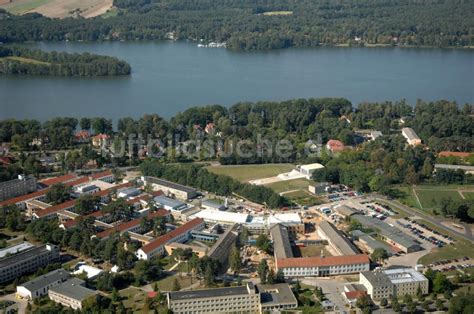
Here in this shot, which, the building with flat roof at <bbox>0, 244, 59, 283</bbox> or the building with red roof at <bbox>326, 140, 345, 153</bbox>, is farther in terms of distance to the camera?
Answer: the building with red roof at <bbox>326, 140, 345, 153</bbox>

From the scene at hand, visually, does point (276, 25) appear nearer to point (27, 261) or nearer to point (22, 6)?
point (22, 6)

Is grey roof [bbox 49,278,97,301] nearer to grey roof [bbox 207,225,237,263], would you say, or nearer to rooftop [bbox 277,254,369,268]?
grey roof [bbox 207,225,237,263]

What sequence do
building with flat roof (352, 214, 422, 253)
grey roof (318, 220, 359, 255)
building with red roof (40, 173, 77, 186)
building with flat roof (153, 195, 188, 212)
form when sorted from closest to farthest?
grey roof (318, 220, 359, 255), building with flat roof (352, 214, 422, 253), building with flat roof (153, 195, 188, 212), building with red roof (40, 173, 77, 186)

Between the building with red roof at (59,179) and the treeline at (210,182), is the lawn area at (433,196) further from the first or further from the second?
the building with red roof at (59,179)

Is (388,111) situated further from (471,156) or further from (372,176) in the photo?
(372,176)

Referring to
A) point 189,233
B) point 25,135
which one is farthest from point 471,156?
point 25,135

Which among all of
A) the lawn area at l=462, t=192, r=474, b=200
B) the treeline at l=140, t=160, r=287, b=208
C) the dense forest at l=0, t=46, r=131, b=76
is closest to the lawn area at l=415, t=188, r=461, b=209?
the lawn area at l=462, t=192, r=474, b=200
